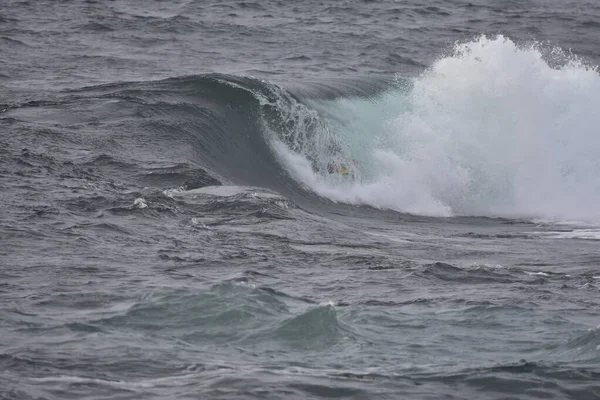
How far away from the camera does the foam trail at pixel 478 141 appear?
1928 centimetres

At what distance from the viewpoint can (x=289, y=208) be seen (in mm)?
15086

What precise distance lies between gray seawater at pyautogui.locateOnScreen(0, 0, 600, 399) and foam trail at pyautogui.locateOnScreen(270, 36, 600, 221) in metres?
0.05

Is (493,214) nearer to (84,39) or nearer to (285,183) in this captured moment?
(285,183)

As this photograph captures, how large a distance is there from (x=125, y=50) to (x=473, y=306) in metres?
17.6

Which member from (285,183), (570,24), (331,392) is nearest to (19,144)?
(285,183)

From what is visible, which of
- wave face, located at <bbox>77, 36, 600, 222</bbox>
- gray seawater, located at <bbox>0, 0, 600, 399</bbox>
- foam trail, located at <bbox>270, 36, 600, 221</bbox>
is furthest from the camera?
foam trail, located at <bbox>270, 36, 600, 221</bbox>

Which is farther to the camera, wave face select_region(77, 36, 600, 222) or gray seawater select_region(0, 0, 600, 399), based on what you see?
wave face select_region(77, 36, 600, 222)

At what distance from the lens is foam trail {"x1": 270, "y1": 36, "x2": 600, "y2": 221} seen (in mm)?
19281

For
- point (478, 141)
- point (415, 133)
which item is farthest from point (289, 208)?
point (478, 141)

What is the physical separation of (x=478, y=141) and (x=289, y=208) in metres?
7.61

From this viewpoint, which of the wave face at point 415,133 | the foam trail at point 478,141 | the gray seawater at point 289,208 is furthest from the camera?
the foam trail at point 478,141

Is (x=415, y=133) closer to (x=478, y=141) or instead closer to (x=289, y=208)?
(x=478, y=141)

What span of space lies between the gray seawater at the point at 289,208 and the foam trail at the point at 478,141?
0.05m

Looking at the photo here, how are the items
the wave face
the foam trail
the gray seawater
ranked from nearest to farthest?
the gray seawater, the wave face, the foam trail
